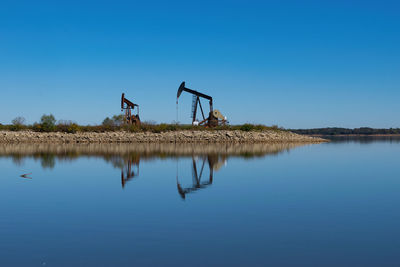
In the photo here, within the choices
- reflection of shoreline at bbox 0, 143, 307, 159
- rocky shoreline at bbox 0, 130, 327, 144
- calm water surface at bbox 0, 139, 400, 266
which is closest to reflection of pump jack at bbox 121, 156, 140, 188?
calm water surface at bbox 0, 139, 400, 266

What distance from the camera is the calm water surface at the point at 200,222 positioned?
5.90 meters

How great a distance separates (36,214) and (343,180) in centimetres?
1147

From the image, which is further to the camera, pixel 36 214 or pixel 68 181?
pixel 68 181

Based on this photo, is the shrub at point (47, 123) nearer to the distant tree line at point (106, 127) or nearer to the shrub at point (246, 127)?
the distant tree line at point (106, 127)

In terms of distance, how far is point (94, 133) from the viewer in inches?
2164

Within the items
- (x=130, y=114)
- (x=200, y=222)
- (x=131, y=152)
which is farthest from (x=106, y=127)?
(x=200, y=222)

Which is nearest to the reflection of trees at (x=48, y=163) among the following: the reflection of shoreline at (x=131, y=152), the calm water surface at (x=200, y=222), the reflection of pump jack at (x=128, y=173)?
the reflection of shoreline at (x=131, y=152)

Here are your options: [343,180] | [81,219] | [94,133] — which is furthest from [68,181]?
[94,133]

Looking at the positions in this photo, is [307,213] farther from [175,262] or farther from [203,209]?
[175,262]

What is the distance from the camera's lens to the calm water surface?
232 inches

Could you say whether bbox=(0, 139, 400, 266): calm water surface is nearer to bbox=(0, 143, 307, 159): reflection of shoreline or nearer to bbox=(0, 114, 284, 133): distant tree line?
bbox=(0, 143, 307, 159): reflection of shoreline

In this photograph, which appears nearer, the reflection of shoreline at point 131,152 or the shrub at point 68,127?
the reflection of shoreline at point 131,152

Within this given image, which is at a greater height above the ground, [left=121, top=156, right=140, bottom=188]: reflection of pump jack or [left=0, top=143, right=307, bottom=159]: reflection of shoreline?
[left=0, top=143, right=307, bottom=159]: reflection of shoreline

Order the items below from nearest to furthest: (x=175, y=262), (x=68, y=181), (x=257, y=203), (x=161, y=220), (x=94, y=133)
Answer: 1. (x=175, y=262)
2. (x=161, y=220)
3. (x=257, y=203)
4. (x=68, y=181)
5. (x=94, y=133)
